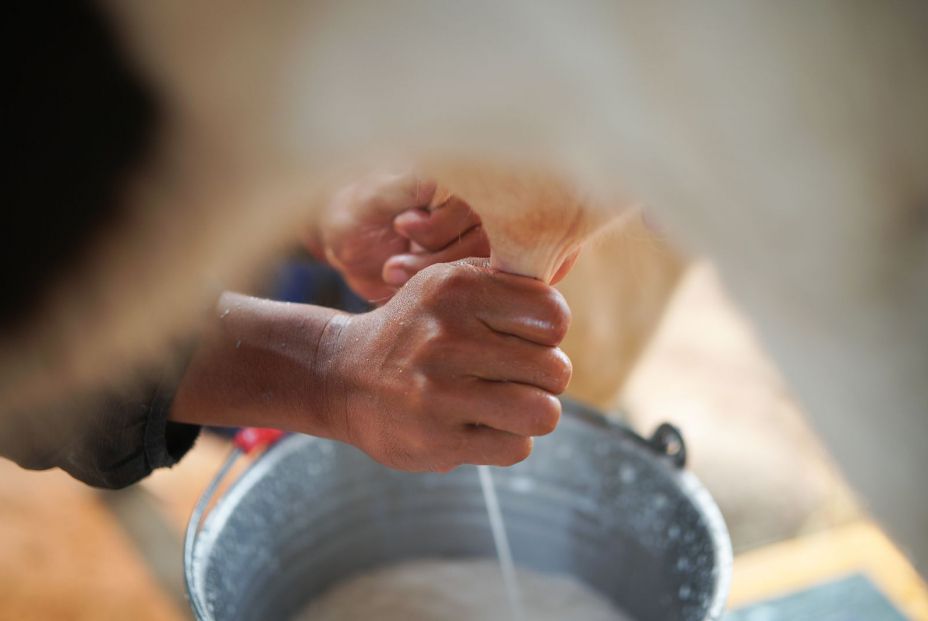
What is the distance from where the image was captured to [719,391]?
141 cm

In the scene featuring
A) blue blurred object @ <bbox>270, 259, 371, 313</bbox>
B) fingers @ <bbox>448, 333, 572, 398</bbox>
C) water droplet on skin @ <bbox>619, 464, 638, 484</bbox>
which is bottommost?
blue blurred object @ <bbox>270, 259, 371, 313</bbox>

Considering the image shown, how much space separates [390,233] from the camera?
707 millimetres

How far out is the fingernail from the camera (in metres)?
0.63

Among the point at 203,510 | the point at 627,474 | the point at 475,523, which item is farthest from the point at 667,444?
the point at 203,510

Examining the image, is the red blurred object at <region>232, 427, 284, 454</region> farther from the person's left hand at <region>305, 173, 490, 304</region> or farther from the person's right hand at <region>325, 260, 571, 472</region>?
the person's right hand at <region>325, 260, 571, 472</region>

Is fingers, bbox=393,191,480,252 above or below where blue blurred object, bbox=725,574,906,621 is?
above

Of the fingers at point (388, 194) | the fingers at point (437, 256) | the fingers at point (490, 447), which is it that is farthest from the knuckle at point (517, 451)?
the fingers at point (388, 194)

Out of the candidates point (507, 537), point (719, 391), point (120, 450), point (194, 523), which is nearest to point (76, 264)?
point (120, 450)

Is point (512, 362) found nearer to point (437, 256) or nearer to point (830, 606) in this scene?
point (437, 256)

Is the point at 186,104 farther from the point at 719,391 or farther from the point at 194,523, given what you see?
the point at 719,391

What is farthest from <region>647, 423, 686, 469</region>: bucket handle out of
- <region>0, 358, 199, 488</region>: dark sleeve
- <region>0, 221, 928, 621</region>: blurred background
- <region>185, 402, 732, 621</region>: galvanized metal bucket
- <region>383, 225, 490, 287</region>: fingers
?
<region>0, 358, 199, 488</region>: dark sleeve

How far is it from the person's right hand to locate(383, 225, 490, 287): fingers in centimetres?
7

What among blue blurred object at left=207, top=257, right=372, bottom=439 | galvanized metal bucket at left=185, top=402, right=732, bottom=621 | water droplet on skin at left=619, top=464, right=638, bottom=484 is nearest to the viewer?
galvanized metal bucket at left=185, top=402, right=732, bottom=621

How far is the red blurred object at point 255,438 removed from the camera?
2.30ft
